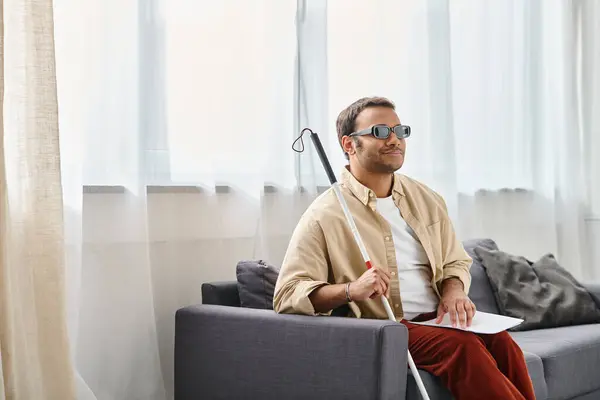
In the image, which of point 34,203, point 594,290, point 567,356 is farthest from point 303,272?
point 594,290

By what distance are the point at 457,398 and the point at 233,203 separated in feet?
4.08

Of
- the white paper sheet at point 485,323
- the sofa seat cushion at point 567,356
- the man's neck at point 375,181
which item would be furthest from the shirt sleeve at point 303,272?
the sofa seat cushion at point 567,356

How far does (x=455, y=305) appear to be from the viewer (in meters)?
2.87

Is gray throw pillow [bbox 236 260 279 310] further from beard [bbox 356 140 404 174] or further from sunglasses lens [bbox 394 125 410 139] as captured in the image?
sunglasses lens [bbox 394 125 410 139]

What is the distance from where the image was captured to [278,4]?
370cm

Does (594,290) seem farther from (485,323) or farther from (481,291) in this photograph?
(485,323)

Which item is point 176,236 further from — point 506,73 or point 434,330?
point 506,73

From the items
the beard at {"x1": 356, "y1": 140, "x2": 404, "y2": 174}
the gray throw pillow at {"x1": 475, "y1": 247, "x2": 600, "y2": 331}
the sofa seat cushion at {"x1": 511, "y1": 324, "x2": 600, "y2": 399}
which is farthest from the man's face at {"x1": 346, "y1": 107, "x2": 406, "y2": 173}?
the gray throw pillow at {"x1": 475, "y1": 247, "x2": 600, "y2": 331}

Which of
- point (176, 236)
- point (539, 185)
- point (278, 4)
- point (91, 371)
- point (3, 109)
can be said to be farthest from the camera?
point (539, 185)

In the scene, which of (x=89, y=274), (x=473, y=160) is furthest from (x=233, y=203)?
(x=473, y=160)

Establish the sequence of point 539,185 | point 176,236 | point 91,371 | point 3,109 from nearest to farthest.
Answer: point 3,109 → point 91,371 → point 176,236 → point 539,185

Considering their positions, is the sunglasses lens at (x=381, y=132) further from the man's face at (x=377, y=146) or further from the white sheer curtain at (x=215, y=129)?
the white sheer curtain at (x=215, y=129)

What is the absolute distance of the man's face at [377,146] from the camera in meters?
3.01

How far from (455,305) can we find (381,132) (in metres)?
0.61
